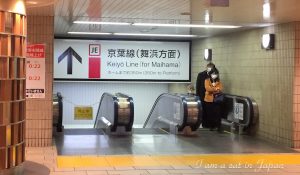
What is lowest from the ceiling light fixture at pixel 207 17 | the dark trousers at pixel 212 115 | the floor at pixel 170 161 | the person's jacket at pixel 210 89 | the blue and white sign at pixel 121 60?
the floor at pixel 170 161

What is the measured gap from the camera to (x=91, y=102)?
1758 centimetres

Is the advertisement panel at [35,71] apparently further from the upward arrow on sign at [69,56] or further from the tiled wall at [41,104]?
the upward arrow on sign at [69,56]

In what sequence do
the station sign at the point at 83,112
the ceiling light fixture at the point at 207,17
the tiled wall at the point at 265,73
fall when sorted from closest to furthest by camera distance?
the ceiling light fixture at the point at 207,17 < the tiled wall at the point at 265,73 < the station sign at the point at 83,112

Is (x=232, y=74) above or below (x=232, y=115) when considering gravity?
above

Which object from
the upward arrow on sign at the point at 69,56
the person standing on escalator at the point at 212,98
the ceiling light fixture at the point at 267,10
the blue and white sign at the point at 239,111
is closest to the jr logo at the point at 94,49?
the upward arrow on sign at the point at 69,56

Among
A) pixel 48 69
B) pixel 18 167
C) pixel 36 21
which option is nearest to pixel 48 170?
pixel 18 167

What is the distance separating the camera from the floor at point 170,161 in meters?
6.92

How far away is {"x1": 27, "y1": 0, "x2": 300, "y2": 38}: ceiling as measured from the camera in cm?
728

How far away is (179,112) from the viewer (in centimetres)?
1170

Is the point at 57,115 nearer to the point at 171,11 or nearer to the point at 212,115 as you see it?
the point at 212,115

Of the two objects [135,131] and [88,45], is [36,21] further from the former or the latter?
[88,45]

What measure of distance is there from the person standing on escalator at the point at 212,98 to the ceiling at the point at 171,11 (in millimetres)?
2365

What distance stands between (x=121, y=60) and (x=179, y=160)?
27.1 feet

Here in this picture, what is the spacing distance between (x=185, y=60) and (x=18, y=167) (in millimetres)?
10348
